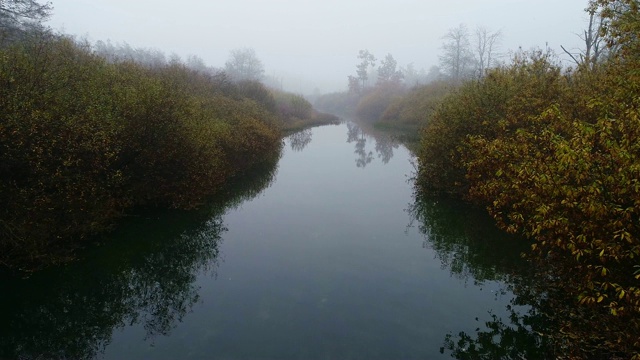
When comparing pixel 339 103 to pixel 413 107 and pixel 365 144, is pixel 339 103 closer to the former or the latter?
pixel 413 107

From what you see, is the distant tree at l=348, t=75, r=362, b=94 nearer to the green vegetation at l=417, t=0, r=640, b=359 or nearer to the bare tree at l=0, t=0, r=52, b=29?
the bare tree at l=0, t=0, r=52, b=29

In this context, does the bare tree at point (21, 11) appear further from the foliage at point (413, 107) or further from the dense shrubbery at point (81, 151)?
the foliage at point (413, 107)

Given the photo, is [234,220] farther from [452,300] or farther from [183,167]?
[452,300]

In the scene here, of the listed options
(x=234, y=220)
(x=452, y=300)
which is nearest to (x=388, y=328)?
(x=452, y=300)

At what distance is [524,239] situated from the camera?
19.1m

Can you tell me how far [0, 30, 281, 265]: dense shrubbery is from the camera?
13.9m

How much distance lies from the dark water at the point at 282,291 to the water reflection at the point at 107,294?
5 cm

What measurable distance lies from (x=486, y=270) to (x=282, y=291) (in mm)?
8529

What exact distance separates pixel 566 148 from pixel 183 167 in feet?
61.2

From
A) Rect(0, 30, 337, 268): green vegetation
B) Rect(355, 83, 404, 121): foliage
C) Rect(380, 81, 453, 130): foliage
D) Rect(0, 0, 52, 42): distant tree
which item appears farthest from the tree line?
Rect(355, 83, 404, 121): foliage

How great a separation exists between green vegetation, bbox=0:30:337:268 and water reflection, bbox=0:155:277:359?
3.47ft

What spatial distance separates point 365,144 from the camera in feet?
185

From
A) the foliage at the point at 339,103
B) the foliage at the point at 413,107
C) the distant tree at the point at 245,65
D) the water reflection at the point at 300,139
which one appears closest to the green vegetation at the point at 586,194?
the water reflection at the point at 300,139

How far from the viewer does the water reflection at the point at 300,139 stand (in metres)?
52.0
